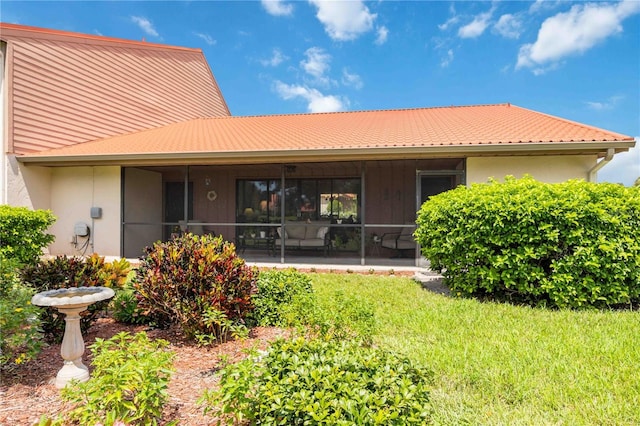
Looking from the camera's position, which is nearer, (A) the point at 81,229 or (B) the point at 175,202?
(A) the point at 81,229

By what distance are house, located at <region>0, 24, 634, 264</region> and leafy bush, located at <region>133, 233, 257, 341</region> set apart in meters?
4.80

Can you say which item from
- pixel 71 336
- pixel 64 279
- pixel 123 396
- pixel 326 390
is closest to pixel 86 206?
pixel 64 279

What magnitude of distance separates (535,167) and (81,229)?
39.0 feet

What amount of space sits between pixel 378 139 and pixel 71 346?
24.5 feet

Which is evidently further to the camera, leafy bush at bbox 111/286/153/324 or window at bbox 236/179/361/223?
window at bbox 236/179/361/223

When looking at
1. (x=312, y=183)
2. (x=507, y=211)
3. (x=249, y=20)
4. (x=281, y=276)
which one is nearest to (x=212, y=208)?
(x=312, y=183)

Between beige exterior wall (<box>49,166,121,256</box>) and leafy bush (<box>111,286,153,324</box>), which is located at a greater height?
beige exterior wall (<box>49,166,121,256</box>)

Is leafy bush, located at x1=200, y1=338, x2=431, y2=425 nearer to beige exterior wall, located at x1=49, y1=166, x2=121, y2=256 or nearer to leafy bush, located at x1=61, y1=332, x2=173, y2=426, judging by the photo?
leafy bush, located at x1=61, y1=332, x2=173, y2=426

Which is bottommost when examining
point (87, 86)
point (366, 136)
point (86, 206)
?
point (86, 206)

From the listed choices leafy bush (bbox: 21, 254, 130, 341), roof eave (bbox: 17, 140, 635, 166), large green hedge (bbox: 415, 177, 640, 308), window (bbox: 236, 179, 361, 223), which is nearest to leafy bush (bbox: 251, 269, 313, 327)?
leafy bush (bbox: 21, 254, 130, 341)

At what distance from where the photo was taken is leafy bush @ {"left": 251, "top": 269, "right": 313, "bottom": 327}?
3926 mm

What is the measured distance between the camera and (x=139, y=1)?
10.5m

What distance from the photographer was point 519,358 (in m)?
3.03

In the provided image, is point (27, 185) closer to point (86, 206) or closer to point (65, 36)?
point (86, 206)
